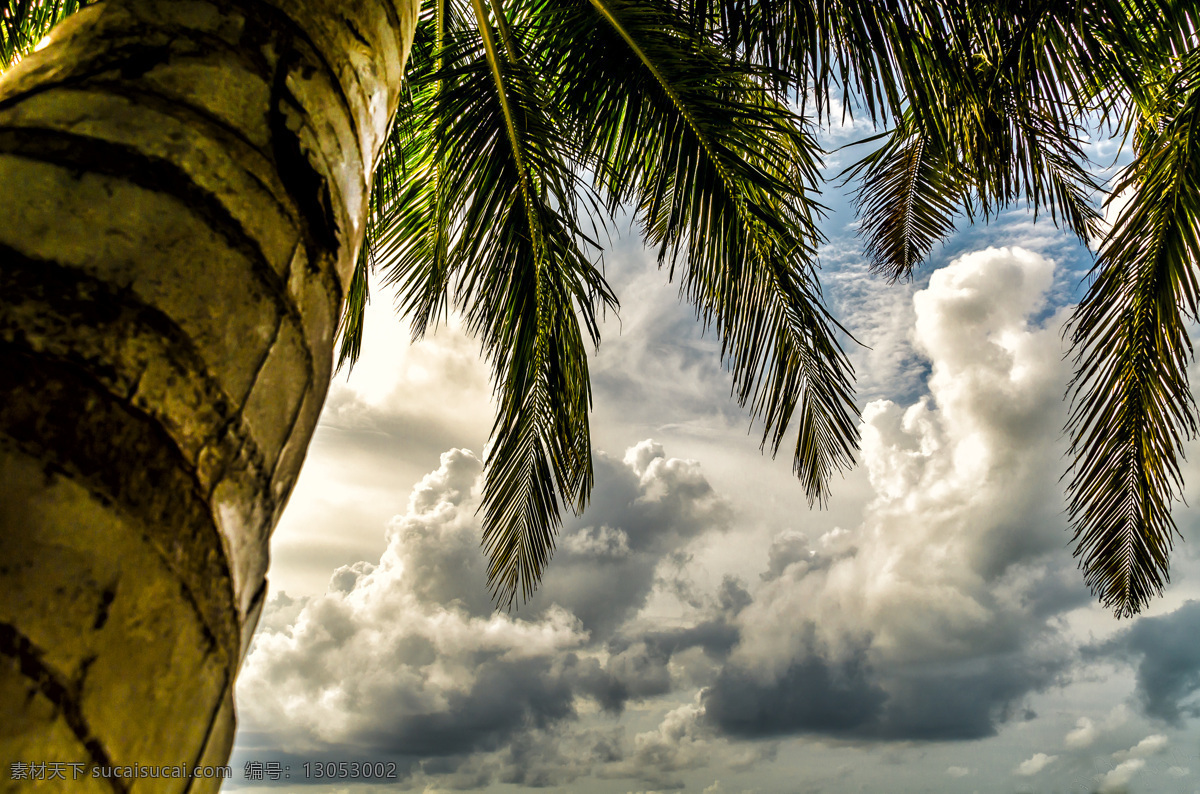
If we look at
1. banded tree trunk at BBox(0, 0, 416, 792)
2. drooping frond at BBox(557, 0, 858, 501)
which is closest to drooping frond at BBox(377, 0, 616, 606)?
drooping frond at BBox(557, 0, 858, 501)

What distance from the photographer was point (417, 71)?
341cm

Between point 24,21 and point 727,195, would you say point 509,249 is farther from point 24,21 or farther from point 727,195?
point 24,21

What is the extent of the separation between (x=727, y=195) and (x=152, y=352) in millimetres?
2793

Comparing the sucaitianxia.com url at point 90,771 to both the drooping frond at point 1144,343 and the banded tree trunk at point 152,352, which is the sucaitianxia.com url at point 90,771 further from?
the drooping frond at point 1144,343

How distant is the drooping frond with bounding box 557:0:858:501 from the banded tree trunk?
2456 millimetres

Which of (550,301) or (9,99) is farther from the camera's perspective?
(550,301)

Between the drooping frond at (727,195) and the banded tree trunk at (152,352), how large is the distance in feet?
8.06

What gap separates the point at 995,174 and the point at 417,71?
319cm

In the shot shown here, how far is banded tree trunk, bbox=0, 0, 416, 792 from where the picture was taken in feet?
1.09

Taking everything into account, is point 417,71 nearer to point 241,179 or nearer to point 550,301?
point 550,301

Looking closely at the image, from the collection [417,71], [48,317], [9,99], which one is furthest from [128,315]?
[417,71]

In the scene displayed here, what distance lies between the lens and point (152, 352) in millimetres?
416

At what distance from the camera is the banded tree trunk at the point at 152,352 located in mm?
333

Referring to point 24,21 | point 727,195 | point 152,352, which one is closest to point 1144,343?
point 727,195
